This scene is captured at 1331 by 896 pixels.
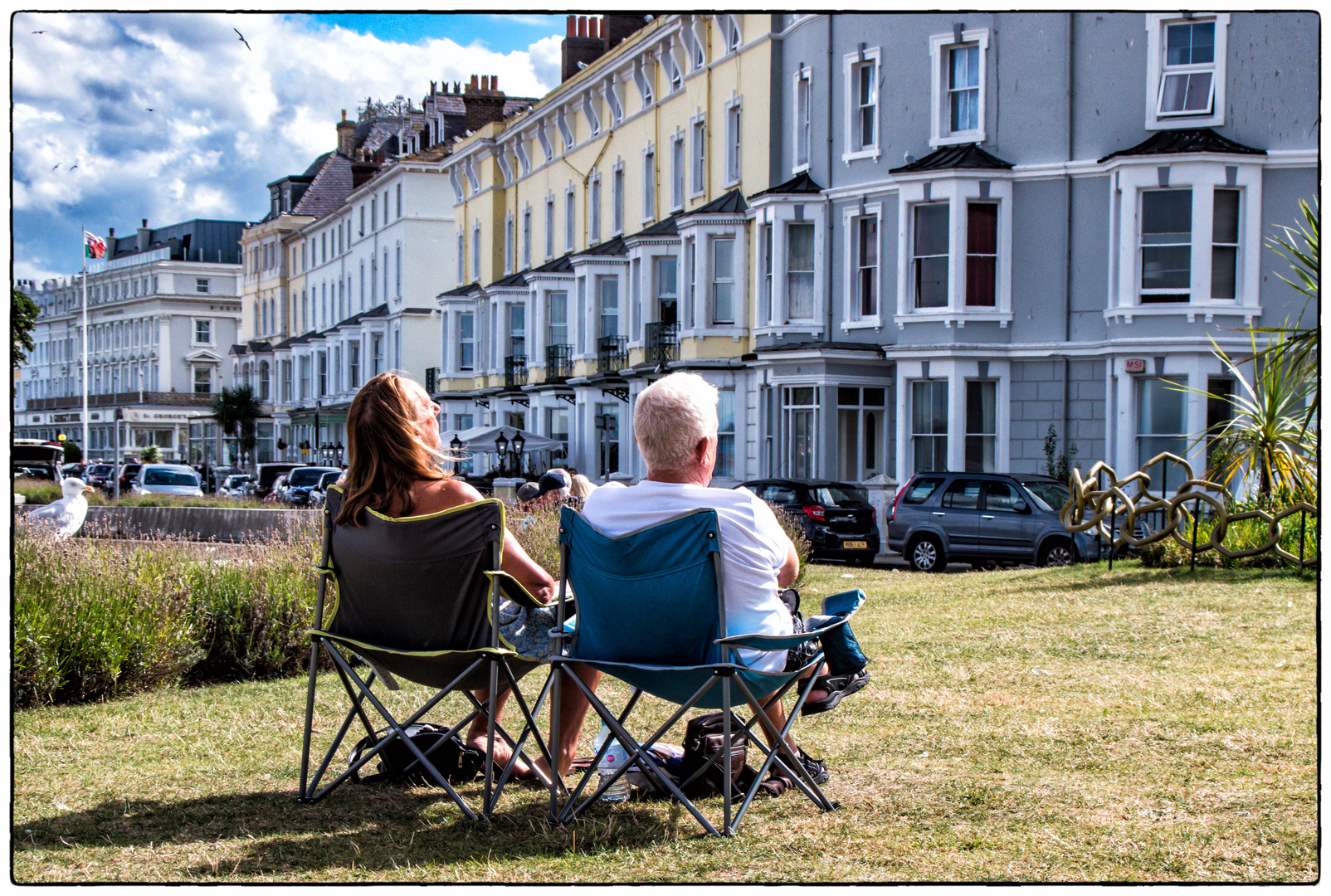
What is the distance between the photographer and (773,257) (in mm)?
29688

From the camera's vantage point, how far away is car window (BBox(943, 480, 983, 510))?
2134cm

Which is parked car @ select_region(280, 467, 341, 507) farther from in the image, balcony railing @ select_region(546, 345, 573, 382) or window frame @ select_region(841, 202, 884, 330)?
window frame @ select_region(841, 202, 884, 330)

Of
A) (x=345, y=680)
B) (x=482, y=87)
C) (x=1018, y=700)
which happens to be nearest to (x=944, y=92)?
(x=1018, y=700)

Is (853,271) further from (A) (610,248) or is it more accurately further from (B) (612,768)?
(B) (612,768)

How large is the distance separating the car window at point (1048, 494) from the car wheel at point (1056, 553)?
594 millimetres

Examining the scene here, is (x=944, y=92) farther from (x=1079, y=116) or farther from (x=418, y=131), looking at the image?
(x=418, y=131)

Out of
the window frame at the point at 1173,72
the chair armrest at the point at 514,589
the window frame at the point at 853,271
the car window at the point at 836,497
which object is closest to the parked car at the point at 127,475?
the window frame at the point at 853,271

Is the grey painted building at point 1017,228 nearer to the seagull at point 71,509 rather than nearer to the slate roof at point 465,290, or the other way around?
the seagull at point 71,509

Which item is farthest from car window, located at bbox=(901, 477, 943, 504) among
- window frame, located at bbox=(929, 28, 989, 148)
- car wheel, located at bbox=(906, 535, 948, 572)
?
window frame, located at bbox=(929, 28, 989, 148)

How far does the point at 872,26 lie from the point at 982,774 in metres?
25.4

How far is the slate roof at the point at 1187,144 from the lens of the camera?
78.7 feet

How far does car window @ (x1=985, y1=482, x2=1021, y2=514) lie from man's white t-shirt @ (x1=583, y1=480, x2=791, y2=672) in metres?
16.6

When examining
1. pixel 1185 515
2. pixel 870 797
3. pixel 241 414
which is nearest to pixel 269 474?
pixel 1185 515

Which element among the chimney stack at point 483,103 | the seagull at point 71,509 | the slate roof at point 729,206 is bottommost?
the seagull at point 71,509
